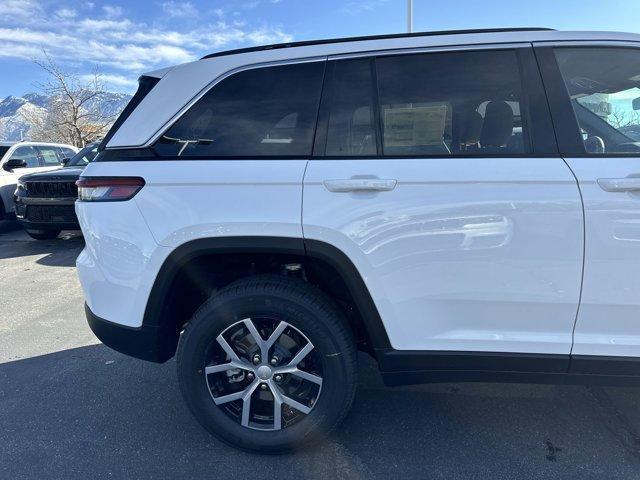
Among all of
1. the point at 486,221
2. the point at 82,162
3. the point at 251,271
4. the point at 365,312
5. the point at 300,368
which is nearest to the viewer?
the point at 486,221

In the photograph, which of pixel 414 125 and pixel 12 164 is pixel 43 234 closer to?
pixel 12 164

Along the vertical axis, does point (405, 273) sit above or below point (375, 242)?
below

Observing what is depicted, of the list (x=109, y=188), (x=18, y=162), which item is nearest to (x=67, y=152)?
(x=18, y=162)

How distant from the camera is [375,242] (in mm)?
1985

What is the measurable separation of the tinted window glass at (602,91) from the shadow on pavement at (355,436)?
1.52 meters

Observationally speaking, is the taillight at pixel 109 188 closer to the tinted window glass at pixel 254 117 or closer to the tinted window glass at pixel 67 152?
the tinted window glass at pixel 254 117

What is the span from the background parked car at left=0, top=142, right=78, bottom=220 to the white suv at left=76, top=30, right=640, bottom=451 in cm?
770

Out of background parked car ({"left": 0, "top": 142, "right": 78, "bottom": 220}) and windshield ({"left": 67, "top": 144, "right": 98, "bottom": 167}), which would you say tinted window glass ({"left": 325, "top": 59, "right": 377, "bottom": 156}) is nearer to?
windshield ({"left": 67, "top": 144, "right": 98, "bottom": 167})

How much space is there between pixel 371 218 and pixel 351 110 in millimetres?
557

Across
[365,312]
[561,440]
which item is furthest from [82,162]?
[561,440]

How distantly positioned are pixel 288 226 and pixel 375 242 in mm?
404

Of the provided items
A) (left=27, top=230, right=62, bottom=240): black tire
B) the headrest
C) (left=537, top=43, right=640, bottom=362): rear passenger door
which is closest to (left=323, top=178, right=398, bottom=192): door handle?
the headrest

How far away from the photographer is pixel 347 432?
Result: 248 cm

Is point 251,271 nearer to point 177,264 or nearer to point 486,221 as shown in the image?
point 177,264
